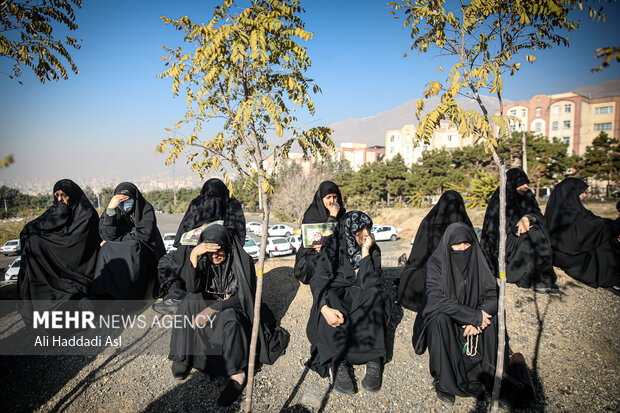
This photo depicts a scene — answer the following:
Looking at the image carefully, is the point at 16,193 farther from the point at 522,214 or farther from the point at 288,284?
the point at 522,214

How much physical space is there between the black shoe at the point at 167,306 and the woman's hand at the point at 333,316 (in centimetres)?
252

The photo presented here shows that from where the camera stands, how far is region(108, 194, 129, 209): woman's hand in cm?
484

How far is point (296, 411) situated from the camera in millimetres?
2820

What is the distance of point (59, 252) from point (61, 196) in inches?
32.7

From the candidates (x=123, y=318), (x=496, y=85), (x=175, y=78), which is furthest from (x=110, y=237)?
(x=496, y=85)

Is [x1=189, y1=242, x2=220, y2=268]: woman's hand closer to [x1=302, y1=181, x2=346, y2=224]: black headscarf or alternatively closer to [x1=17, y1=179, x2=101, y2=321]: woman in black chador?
[x1=302, y1=181, x2=346, y2=224]: black headscarf

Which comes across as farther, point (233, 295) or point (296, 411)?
point (233, 295)

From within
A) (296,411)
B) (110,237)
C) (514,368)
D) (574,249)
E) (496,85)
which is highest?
(496,85)

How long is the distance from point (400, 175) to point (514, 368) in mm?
33353

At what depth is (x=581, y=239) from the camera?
225 inches

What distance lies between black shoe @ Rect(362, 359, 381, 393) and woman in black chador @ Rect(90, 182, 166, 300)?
3.62m

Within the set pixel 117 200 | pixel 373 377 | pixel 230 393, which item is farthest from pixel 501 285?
pixel 117 200

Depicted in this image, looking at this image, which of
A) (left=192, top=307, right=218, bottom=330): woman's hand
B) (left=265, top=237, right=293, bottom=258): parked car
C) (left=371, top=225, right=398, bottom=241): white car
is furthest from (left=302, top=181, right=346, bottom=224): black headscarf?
(left=371, top=225, right=398, bottom=241): white car

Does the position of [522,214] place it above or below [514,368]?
above
